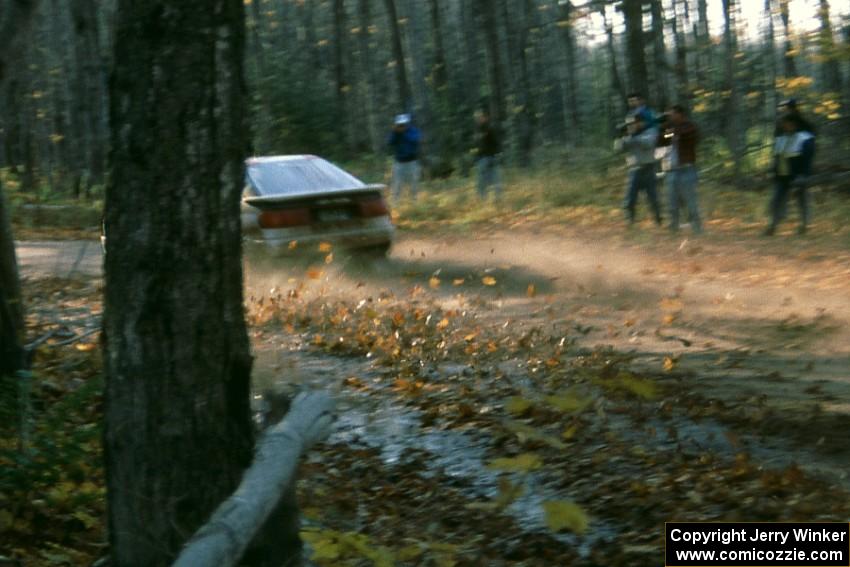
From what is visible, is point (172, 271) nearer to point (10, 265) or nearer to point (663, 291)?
point (10, 265)

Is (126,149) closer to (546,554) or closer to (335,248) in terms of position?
(546,554)

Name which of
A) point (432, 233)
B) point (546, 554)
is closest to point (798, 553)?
point (546, 554)

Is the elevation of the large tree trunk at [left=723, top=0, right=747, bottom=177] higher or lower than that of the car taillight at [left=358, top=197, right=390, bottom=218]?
higher

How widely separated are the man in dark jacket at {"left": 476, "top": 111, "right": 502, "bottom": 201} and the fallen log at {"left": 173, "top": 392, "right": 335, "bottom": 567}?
1848 centimetres

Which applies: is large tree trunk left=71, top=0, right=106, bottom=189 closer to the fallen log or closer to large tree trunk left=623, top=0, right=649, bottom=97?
large tree trunk left=623, top=0, right=649, bottom=97

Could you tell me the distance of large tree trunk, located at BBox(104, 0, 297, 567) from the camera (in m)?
4.68

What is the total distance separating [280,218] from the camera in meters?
15.6

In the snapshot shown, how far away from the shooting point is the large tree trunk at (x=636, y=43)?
23.7 meters

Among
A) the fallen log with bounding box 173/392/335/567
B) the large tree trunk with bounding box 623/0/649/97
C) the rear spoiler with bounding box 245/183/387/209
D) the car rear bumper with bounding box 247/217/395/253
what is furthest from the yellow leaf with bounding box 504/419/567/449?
the large tree trunk with bounding box 623/0/649/97

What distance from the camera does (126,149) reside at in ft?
15.5

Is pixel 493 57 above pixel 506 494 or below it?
above

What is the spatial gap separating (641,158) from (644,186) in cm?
71

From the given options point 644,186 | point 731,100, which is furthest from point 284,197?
point 731,100

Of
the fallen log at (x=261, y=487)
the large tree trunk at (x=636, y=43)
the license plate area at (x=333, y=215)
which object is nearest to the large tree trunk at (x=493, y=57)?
the large tree trunk at (x=636, y=43)
